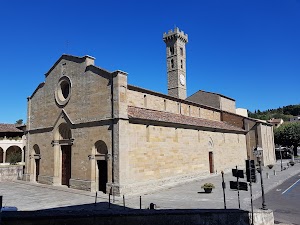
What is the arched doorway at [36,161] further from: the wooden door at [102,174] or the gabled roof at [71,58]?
the wooden door at [102,174]

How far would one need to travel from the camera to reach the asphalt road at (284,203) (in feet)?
47.0

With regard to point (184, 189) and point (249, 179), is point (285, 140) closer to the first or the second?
point (184, 189)

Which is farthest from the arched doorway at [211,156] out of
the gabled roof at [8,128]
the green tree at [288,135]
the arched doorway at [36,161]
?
the green tree at [288,135]

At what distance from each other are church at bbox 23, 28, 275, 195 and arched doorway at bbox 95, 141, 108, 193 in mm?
83

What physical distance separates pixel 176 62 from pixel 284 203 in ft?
121

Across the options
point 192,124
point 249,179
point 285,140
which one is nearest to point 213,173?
point 192,124

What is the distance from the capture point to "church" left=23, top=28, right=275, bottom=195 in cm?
2075

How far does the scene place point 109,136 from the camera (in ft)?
68.6

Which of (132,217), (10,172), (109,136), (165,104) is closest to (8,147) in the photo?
(10,172)

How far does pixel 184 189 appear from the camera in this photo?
23031 millimetres

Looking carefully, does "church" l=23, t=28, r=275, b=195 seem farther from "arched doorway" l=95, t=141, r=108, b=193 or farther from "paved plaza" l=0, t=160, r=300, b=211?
"paved plaza" l=0, t=160, r=300, b=211

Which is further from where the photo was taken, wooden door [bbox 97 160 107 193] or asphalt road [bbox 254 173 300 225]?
wooden door [bbox 97 160 107 193]

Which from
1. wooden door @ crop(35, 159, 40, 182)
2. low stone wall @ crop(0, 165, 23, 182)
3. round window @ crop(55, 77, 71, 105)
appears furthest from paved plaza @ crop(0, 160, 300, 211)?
round window @ crop(55, 77, 71, 105)

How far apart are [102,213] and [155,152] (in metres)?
13.8
